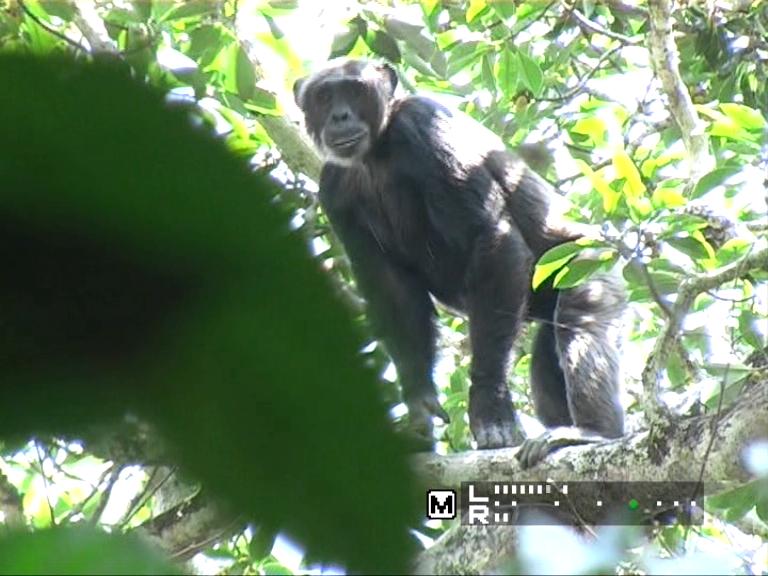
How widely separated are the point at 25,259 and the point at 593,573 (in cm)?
13

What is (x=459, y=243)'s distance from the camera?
5.22 meters

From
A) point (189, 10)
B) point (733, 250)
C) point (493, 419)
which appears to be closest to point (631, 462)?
point (733, 250)

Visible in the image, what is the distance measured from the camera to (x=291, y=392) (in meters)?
0.22

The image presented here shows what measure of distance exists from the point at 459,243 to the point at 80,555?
16.6ft

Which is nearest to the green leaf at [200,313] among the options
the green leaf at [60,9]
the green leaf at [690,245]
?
the green leaf at [60,9]

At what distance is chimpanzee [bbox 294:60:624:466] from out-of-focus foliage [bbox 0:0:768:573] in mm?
192

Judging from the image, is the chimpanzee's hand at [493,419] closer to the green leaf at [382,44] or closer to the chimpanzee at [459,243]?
the chimpanzee at [459,243]

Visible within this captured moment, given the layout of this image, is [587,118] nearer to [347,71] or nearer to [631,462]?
[347,71]

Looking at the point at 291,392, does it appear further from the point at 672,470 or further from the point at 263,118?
the point at 263,118

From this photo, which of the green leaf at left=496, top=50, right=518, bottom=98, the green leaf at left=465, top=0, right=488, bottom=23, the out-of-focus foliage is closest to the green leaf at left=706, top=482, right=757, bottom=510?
the out-of-focus foliage

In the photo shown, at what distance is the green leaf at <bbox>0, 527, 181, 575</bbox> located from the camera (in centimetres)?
18

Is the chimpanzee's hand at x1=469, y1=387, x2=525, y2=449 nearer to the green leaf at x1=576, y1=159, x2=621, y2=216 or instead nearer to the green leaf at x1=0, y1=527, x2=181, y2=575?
the green leaf at x1=576, y1=159, x2=621, y2=216

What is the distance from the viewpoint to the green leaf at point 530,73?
195 inches

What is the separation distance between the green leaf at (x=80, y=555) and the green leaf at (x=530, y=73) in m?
4.86
